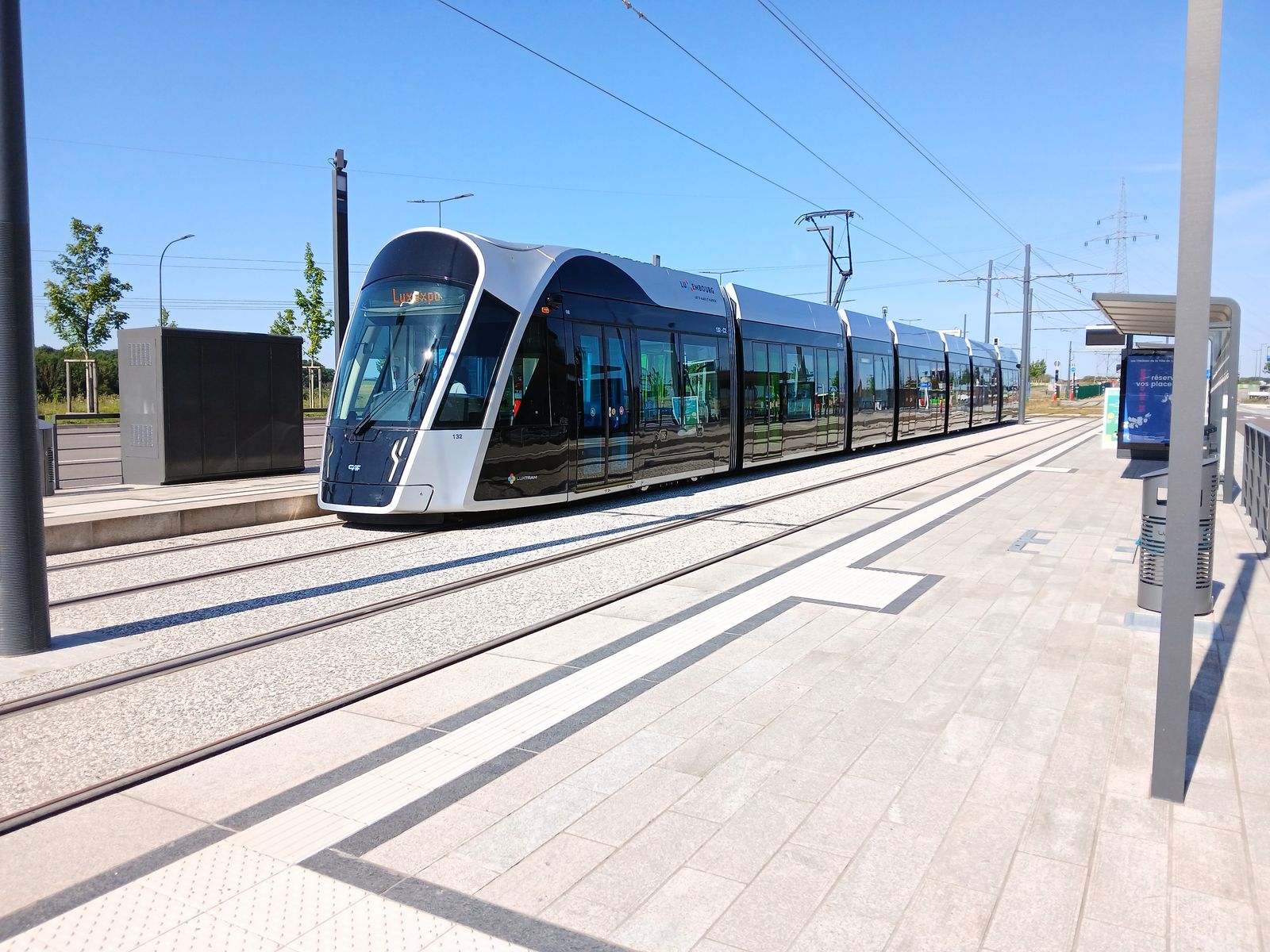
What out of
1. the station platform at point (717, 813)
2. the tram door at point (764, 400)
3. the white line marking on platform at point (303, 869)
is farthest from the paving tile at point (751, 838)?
the tram door at point (764, 400)

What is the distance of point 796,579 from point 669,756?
401 centimetres

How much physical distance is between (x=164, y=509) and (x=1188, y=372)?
10.5 metres

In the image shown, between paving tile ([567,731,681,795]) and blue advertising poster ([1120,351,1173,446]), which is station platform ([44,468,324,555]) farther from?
blue advertising poster ([1120,351,1173,446])

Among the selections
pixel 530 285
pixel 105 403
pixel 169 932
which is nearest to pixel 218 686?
pixel 169 932

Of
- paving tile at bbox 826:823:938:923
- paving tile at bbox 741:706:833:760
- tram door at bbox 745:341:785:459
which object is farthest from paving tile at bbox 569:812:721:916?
tram door at bbox 745:341:785:459

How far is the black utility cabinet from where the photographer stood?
1438 cm

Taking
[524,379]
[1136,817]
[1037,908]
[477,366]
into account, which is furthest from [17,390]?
[1136,817]

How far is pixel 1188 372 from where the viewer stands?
3.63m

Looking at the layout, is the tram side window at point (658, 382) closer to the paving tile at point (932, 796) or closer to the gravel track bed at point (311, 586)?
the gravel track bed at point (311, 586)

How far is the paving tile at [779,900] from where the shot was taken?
9.36 feet

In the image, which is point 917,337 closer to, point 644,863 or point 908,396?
point 908,396

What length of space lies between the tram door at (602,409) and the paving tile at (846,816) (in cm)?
853

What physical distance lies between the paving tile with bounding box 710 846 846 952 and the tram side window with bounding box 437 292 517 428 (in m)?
7.73

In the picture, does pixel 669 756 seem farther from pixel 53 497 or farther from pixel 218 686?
pixel 53 497
